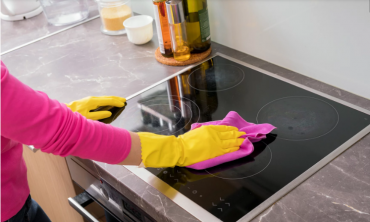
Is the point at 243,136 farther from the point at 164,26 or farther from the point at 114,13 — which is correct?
the point at 114,13

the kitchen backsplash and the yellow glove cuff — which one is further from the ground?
Result: the kitchen backsplash

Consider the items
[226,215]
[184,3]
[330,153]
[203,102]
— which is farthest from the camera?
[184,3]

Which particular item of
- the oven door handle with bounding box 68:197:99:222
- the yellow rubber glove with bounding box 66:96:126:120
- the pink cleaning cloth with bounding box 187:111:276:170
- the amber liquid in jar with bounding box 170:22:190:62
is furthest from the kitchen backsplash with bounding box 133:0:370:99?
the oven door handle with bounding box 68:197:99:222

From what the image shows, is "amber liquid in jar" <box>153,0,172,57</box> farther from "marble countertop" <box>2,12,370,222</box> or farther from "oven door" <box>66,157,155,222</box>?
"oven door" <box>66,157,155,222</box>

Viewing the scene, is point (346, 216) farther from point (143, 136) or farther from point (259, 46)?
point (259, 46)

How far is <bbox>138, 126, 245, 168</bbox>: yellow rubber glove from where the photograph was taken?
905mm

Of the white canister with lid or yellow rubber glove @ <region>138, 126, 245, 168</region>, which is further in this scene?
the white canister with lid

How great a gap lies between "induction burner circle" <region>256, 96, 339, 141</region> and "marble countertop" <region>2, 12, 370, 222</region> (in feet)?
0.26

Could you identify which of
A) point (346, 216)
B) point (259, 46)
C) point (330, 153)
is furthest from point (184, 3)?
point (346, 216)

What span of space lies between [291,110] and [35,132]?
685 mm

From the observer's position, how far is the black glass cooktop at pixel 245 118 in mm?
853

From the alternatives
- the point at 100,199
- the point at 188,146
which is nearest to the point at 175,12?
the point at 188,146

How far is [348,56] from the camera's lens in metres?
1.08

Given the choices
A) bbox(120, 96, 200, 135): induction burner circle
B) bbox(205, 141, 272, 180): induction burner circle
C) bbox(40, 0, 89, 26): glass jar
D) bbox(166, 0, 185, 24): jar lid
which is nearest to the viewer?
bbox(205, 141, 272, 180): induction burner circle
